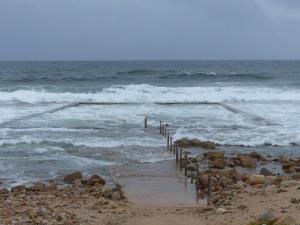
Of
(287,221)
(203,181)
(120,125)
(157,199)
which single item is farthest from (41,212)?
(120,125)

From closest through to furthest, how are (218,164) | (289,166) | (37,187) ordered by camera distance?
(37,187) < (289,166) < (218,164)

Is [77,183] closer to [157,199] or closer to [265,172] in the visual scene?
[157,199]

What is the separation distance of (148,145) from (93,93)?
1078 inches

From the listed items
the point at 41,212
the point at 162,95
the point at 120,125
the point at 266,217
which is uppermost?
the point at 266,217

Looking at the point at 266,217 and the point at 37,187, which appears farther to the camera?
the point at 37,187

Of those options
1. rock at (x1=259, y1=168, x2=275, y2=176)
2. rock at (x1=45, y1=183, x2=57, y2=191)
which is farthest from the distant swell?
rock at (x1=45, y1=183, x2=57, y2=191)

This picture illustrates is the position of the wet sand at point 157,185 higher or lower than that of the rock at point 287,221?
lower

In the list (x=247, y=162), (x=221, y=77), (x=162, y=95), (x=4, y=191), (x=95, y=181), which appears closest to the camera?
(x=4, y=191)

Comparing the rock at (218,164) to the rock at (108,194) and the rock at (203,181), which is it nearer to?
the rock at (203,181)

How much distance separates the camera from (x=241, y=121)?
26.0 metres

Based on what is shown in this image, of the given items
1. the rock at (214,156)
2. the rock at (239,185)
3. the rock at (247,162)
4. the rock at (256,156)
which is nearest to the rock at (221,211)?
the rock at (239,185)

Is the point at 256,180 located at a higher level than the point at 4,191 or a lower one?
higher

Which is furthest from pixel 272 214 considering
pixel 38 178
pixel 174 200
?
pixel 38 178

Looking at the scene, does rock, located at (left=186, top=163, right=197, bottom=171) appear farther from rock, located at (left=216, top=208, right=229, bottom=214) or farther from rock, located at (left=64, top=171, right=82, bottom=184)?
rock, located at (left=216, top=208, right=229, bottom=214)
